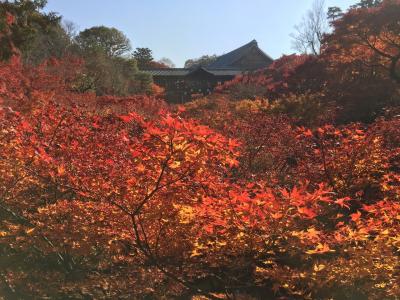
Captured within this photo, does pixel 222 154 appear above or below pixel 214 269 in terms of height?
above

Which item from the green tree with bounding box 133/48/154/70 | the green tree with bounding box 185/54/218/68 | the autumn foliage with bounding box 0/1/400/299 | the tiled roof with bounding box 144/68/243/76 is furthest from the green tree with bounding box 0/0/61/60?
the green tree with bounding box 185/54/218/68

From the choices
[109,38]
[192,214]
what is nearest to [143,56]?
[109,38]

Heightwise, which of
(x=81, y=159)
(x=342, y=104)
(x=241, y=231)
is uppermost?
(x=342, y=104)

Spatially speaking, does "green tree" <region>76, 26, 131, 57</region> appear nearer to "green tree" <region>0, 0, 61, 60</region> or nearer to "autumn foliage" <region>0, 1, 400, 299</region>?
"green tree" <region>0, 0, 61, 60</region>

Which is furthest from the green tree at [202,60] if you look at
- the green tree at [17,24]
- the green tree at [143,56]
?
the green tree at [17,24]

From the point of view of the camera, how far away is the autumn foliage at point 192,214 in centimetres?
367

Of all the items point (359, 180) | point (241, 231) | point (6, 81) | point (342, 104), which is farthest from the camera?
point (6, 81)

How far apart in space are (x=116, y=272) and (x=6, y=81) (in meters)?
13.1

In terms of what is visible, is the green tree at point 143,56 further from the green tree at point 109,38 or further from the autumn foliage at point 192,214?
the autumn foliage at point 192,214

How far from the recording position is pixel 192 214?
4.18 metres

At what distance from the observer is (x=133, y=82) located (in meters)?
26.8

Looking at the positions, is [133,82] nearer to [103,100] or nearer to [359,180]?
[103,100]

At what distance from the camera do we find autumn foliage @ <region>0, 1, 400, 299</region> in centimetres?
367

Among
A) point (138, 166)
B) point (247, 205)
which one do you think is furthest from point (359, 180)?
point (138, 166)
